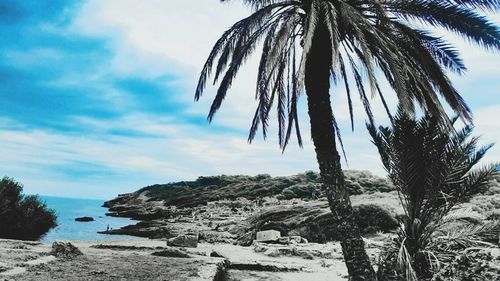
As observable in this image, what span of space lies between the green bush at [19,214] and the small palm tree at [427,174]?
15.7 meters

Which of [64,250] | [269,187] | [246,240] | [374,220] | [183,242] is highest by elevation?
[269,187]

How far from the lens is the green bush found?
16.6 meters

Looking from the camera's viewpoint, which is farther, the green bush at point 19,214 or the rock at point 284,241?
the green bush at point 19,214

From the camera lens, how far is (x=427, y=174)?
24.8 feet

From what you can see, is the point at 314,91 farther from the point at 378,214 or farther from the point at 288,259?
the point at 378,214

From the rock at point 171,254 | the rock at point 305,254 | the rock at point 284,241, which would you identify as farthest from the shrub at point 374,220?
the rock at point 171,254

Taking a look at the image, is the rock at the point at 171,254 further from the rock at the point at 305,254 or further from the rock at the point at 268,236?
the rock at the point at 268,236

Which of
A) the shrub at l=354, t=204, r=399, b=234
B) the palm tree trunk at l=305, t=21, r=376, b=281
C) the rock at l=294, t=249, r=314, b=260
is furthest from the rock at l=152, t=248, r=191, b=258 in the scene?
the shrub at l=354, t=204, r=399, b=234

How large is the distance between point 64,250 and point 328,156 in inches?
236

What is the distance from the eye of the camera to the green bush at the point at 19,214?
16625mm

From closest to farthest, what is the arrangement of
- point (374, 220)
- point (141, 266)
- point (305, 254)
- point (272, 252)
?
point (141, 266)
point (305, 254)
point (272, 252)
point (374, 220)

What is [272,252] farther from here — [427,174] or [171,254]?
[427,174]

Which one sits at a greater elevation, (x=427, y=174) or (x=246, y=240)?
(x=427, y=174)

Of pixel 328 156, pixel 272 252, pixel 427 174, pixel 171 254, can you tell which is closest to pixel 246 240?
pixel 272 252
